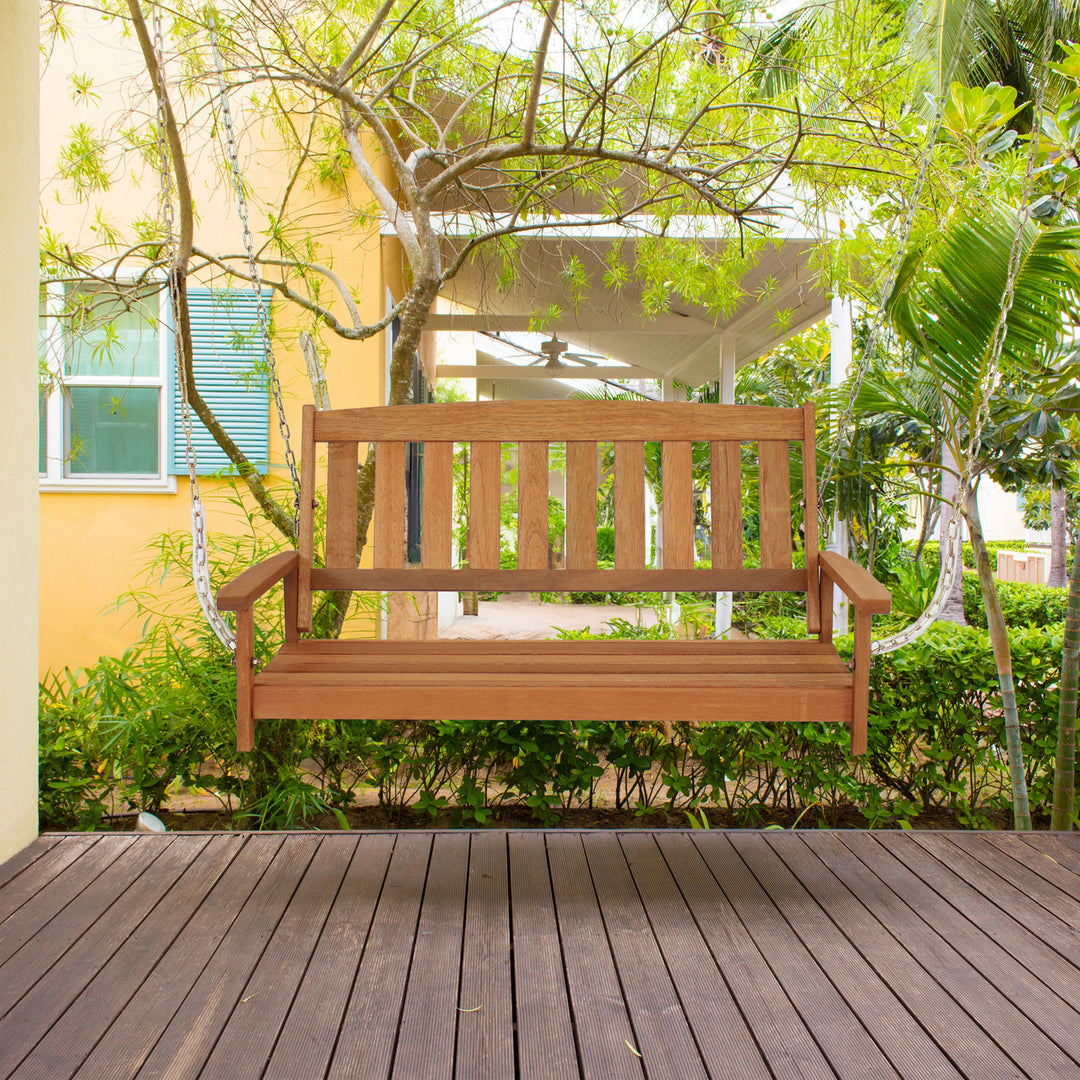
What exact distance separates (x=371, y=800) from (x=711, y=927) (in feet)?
5.60

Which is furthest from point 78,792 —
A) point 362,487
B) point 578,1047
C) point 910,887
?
point 910,887

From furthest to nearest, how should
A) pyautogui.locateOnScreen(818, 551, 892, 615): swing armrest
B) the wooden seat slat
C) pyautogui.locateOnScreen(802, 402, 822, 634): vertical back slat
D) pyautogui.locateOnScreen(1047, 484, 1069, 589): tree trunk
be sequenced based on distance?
pyautogui.locateOnScreen(1047, 484, 1069, 589): tree trunk, pyautogui.locateOnScreen(802, 402, 822, 634): vertical back slat, the wooden seat slat, pyautogui.locateOnScreen(818, 551, 892, 615): swing armrest

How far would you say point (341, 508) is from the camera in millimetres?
2330

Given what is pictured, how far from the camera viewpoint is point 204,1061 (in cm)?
125

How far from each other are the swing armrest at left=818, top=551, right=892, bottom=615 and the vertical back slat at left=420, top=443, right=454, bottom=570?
3.13 feet

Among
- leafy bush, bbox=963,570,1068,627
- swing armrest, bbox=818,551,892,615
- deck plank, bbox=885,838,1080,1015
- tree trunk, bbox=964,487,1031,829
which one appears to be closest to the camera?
deck plank, bbox=885,838,1080,1015

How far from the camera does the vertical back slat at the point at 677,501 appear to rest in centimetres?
229

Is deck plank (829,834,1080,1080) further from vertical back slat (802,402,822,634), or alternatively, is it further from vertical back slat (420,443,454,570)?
vertical back slat (420,443,454,570)

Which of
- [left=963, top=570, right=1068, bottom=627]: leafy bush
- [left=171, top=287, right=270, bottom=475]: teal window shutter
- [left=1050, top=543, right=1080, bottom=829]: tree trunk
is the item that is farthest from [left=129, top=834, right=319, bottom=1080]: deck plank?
[left=963, top=570, right=1068, bottom=627]: leafy bush

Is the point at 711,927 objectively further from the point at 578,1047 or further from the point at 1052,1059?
the point at 1052,1059

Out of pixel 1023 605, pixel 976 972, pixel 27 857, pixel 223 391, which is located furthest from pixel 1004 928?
pixel 1023 605

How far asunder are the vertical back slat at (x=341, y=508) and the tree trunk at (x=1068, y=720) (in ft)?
6.22

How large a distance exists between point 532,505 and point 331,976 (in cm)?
125

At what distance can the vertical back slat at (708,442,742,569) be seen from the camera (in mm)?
2291
